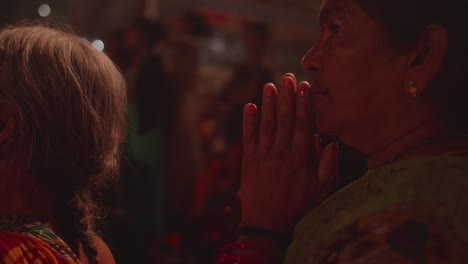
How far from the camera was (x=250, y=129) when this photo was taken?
120cm

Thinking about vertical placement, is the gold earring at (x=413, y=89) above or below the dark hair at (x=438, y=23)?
below

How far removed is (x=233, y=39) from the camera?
7586 mm

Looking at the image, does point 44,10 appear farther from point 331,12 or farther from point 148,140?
point 331,12

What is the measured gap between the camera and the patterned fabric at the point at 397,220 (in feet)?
2.72

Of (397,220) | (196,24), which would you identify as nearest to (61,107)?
(397,220)

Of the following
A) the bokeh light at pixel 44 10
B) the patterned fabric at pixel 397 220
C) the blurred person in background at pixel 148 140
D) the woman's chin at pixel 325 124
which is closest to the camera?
the patterned fabric at pixel 397 220

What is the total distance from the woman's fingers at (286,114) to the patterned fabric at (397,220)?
173 mm

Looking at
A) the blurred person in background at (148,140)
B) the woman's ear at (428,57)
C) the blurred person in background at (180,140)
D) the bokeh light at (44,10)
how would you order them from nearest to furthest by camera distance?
the woman's ear at (428,57)
the blurred person in background at (148,140)
the blurred person in background at (180,140)
the bokeh light at (44,10)

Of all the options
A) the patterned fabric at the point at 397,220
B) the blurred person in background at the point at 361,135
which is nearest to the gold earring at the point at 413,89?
the blurred person in background at the point at 361,135

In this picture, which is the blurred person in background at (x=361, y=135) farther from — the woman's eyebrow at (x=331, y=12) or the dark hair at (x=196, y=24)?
the dark hair at (x=196, y=24)

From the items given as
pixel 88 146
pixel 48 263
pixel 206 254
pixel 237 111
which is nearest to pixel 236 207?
pixel 88 146

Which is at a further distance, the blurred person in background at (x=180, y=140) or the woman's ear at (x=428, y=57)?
the blurred person in background at (x=180, y=140)

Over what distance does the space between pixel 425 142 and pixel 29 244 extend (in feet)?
2.59

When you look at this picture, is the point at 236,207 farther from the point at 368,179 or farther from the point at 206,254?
the point at 206,254
